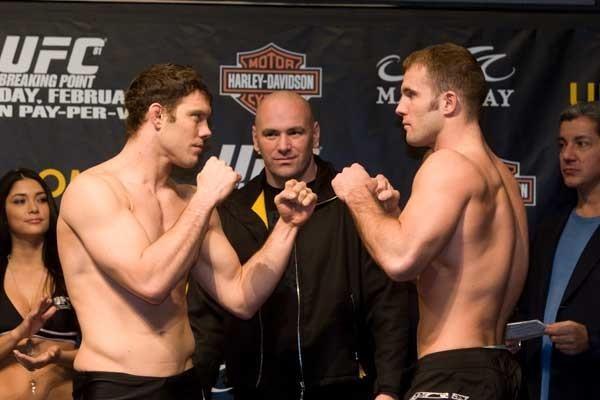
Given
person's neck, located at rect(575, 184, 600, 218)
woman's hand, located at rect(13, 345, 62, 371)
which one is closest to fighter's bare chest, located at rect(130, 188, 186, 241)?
woman's hand, located at rect(13, 345, 62, 371)

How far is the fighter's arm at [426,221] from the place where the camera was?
307 cm

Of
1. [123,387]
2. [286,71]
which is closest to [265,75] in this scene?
[286,71]

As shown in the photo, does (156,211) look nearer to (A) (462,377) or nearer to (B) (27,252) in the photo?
(A) (462,377)

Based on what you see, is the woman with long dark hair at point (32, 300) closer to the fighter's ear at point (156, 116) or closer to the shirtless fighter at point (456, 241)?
the fighter's ear at point (156, 116)

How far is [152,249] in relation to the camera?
125 inches

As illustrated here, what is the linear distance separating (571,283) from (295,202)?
1.37 metres

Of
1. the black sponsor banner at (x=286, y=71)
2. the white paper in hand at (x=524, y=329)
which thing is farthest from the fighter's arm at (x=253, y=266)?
the black sponsor banner at (x=286, y=71)

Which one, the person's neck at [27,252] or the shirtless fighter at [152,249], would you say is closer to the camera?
the shirtless fighter at [152,249]

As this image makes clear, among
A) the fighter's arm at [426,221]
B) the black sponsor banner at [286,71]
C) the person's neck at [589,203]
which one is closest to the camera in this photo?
the fighter's arm at [426,221]

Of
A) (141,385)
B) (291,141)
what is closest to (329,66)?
(291,141)

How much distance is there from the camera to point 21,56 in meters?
4.65

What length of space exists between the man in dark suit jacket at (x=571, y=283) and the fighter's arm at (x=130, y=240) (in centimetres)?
160

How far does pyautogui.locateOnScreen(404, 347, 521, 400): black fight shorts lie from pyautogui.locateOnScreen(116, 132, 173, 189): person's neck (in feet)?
3.20

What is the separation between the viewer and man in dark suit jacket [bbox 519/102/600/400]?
4309mm
